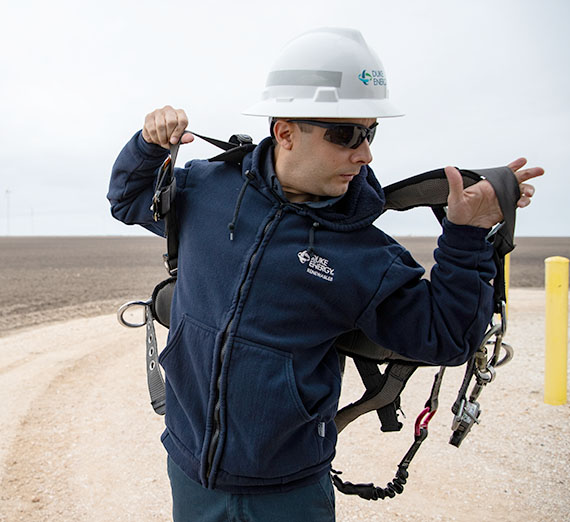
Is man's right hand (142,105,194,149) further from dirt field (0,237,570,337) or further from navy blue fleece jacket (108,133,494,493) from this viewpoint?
dirt field (0,237,570,337)

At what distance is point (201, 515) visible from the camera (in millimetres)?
2344

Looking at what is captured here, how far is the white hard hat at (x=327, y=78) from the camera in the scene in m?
2.31

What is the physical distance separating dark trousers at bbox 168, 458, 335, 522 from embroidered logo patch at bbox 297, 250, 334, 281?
74 cm

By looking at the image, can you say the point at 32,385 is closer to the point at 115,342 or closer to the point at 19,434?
the point at 19,434

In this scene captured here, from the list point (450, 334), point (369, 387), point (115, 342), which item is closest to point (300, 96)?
point (450, 334)

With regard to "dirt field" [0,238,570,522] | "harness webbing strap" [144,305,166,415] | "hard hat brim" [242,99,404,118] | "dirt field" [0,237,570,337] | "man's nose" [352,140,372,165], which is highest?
"hard hat brim" [242,99,404,118]

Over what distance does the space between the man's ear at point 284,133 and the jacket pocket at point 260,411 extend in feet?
2.33

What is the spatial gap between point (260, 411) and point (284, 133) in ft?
3.15

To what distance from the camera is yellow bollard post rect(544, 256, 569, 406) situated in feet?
21.0

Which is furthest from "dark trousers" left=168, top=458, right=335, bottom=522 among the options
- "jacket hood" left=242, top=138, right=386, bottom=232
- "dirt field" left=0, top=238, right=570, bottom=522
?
"dirt field" left=0, top=238, right=570, bottom=522

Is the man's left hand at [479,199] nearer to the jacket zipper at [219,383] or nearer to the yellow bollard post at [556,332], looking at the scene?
the jacket zipper at [219,383]

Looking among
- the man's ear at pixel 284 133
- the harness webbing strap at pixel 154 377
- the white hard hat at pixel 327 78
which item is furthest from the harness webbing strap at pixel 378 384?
the white hard hat at pixel 327 78

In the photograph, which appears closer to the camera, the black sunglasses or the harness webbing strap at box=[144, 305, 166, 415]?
the black sunglasses

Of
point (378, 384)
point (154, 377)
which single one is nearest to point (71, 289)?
point (154, 377)
